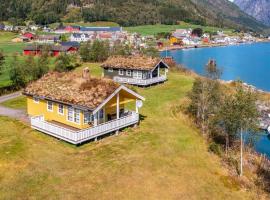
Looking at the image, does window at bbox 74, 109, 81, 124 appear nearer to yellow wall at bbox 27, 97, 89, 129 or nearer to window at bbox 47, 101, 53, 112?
yellow wall at bbox 27, 97, 89, 129

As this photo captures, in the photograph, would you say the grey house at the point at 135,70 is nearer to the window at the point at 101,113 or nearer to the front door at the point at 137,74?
the front door at the point at 137,74

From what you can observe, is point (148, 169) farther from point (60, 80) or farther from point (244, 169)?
point (60, 80)

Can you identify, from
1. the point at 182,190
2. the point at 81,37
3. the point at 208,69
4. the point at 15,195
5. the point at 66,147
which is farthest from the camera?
the point at 81,37

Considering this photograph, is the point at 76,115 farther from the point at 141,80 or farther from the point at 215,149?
the point at 141,80

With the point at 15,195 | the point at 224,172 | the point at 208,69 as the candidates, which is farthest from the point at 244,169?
the point at 15,195

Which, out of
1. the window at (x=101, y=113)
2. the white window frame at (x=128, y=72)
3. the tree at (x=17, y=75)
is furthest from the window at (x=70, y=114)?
the white window frame at (x=128, y=72)

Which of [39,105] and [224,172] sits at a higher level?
[39,105]

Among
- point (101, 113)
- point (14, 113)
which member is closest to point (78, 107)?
point (101, 113)
